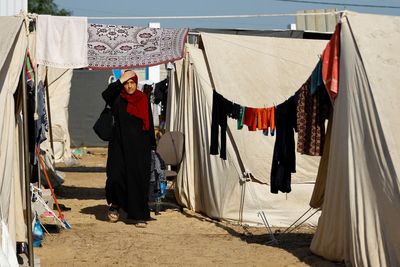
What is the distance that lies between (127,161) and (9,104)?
2.95m

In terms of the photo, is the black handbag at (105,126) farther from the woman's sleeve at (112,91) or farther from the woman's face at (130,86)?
the woman's face at (130,86)

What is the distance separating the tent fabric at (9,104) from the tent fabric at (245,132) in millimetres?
2478

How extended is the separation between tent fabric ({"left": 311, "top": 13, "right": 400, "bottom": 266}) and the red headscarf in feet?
10.2

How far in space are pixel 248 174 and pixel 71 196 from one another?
147 inches

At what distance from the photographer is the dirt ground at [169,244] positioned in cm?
A: 721

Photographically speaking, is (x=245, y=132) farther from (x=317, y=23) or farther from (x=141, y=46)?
(x=317, y=23)

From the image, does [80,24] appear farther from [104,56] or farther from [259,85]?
[259,85]

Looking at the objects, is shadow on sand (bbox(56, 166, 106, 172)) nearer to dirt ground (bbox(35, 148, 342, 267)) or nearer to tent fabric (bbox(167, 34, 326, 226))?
dirt ground (bbox(35, 148, 342, 267))

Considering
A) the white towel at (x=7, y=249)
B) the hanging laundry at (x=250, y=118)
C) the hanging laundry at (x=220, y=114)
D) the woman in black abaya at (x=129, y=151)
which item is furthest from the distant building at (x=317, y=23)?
the white towel at (x=7, y=249)

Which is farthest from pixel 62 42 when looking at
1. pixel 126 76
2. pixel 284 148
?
pixel 284 148

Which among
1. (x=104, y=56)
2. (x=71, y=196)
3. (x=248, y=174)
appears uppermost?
(x=104, y=56)

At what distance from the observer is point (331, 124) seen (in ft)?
23.3

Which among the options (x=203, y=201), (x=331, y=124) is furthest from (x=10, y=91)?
(x=203, y=201)

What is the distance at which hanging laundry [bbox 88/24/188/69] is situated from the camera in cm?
825
